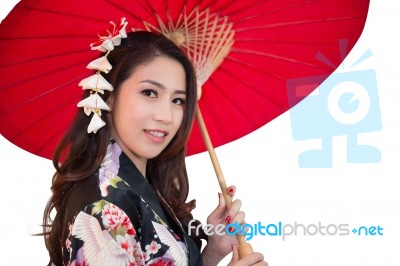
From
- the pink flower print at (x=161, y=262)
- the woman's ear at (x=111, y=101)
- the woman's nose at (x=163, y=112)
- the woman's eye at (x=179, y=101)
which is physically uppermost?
the woman's ear at (x=111, y=101)

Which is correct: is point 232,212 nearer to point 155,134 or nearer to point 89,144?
point 155,134

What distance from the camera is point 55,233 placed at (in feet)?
6.91

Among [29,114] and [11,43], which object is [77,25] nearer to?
[11,43]

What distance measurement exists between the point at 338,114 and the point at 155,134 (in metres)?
1.08

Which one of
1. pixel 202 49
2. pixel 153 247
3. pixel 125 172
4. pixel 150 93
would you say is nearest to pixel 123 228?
pixel 153 247

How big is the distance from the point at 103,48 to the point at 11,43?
35 centimetres

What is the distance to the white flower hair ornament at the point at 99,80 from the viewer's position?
82.0 inches

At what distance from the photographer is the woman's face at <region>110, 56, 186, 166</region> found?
207cm

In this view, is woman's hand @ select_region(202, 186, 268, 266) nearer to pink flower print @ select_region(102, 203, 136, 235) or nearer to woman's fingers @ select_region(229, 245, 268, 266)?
woman's fingers @ select_region(229, 245, 268, 266)

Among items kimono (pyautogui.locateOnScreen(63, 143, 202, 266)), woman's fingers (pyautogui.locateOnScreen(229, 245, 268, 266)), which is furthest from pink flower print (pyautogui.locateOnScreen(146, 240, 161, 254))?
woman's fingers (pyautogui.locateOnScreen(229, 245, 268, 266))

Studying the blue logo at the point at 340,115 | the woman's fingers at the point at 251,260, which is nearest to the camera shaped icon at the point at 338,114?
the blue logo at the point at 340,115

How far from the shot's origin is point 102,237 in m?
1.78

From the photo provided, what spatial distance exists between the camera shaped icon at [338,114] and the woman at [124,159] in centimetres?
74

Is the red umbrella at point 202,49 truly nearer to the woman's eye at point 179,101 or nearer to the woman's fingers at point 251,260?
the woman's eye at point 179,101
